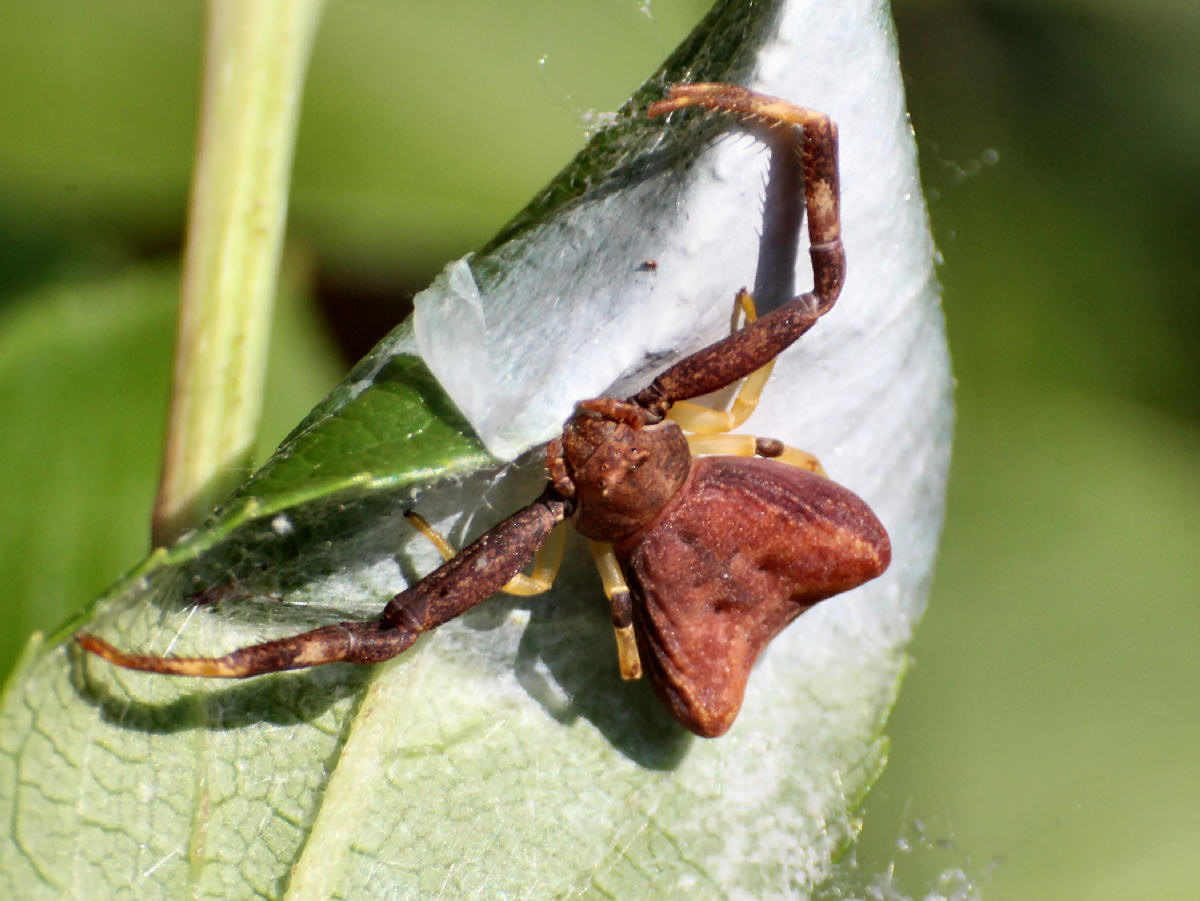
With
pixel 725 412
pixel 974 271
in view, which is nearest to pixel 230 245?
pixel 725 412

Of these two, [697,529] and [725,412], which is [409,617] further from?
[725,412]

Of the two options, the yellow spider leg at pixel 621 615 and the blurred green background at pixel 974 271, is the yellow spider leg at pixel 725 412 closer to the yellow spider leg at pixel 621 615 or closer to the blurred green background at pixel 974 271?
the yellow spider leg at pixel 621 615

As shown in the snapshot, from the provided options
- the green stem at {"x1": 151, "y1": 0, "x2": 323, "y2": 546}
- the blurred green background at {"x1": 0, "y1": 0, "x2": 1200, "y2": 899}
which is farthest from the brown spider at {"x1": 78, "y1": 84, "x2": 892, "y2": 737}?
the blurred green background at {"x1": 0, "y1": 0, "x2": 1200, "y2": 899}

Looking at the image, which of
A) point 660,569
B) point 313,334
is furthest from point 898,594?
point 313,334

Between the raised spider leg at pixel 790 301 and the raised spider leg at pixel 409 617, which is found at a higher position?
the raised spider leg at pixel 790 301

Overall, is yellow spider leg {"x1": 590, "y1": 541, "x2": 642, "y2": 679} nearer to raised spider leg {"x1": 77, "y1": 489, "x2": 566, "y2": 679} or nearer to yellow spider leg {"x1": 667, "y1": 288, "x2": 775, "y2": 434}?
raised spider leg {"x1": 77, "y1": 489, "x2": 566, "y2": 679}

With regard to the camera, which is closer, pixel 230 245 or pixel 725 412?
pixel 230 245

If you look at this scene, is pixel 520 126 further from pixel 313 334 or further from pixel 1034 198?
pixel 1034 198

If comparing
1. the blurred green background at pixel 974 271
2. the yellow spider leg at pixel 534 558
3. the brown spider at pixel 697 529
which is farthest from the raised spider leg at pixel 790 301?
the blurred green background at pixel 974 271
